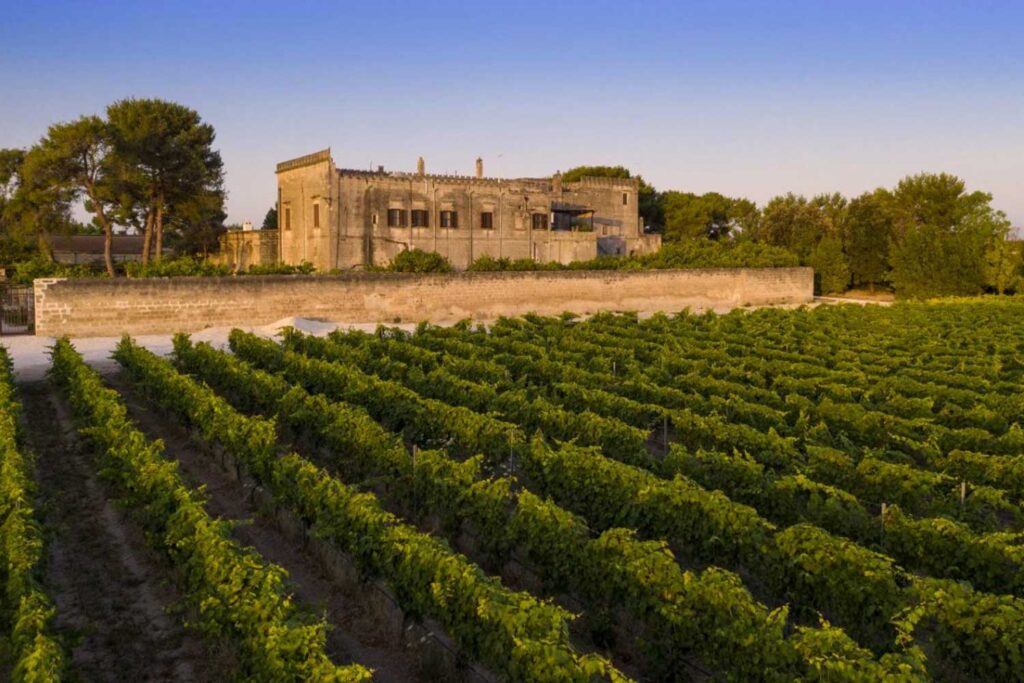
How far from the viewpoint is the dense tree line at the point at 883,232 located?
45.3m

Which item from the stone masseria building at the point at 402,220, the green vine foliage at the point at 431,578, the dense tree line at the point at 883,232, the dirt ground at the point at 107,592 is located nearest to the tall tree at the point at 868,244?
the dense tree line at the point at 883,232

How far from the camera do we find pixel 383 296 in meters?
31.4

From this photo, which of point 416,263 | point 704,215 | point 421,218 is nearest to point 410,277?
point 416,263

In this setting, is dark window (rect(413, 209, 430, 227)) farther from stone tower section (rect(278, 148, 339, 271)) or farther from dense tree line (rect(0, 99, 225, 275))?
dense tree line (rect(0, 99, 225, 275))

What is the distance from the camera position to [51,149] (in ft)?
133

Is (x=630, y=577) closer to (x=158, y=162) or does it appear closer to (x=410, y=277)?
(x=410, y=277)

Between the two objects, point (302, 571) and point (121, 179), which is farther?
point (121, 179)

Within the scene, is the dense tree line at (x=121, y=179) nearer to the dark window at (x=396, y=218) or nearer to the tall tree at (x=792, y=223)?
the dark window at (x=396, y=218)

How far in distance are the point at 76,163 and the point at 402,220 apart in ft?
51.0

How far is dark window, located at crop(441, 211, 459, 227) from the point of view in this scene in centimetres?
4381

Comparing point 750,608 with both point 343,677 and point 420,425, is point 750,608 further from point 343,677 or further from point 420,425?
point 420,425

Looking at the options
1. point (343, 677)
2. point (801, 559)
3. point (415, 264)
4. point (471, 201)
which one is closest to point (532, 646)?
point (343, 677)

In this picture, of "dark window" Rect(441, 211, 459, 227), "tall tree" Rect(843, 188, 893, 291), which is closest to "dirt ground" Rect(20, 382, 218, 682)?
"dark window" Rect(441, 211, 459, 227)

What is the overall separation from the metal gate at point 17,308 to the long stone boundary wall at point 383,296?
1156mm
